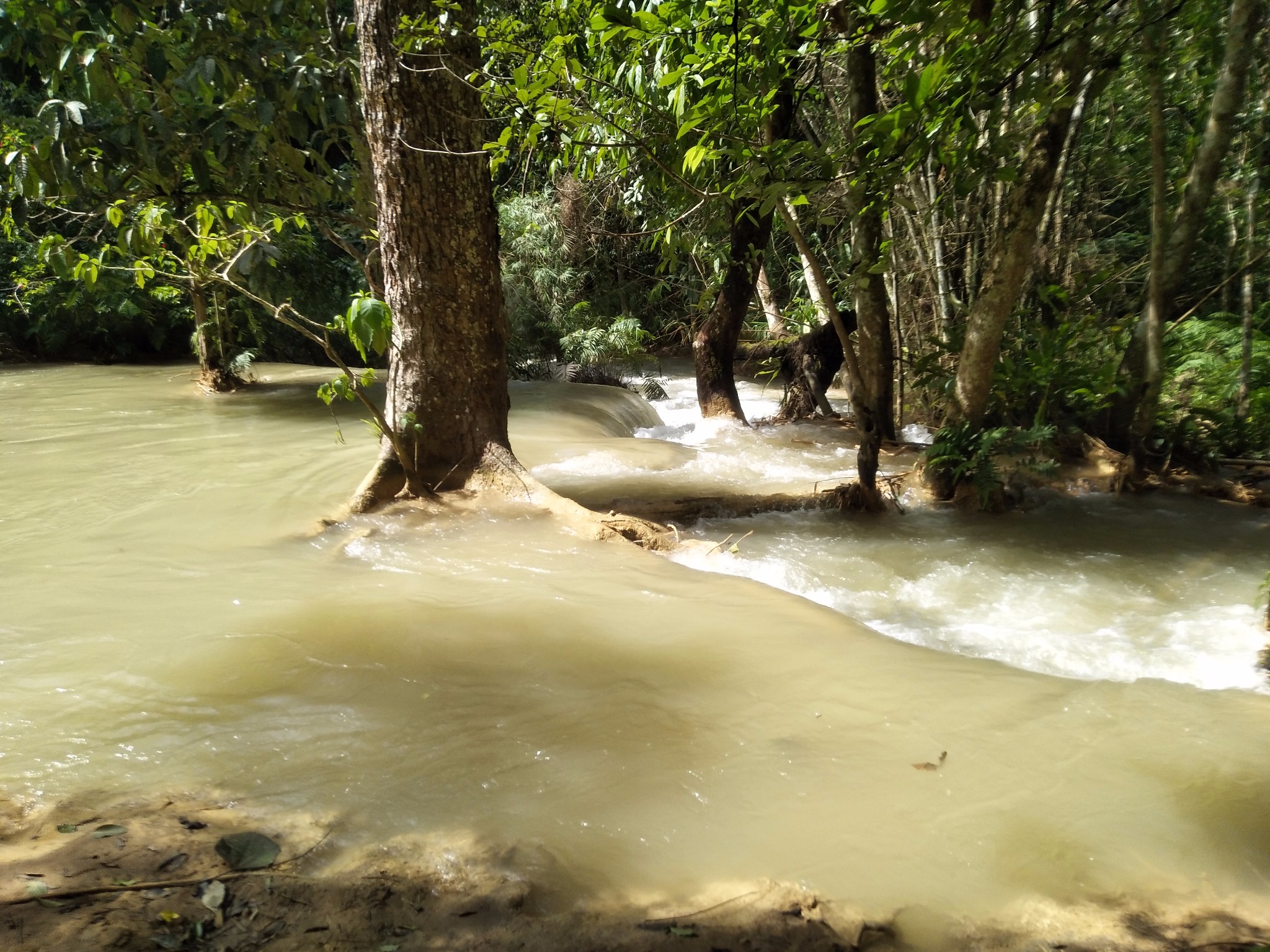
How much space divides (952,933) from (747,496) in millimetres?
3769

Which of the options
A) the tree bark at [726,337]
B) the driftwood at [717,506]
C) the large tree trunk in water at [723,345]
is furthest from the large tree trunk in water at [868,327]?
the large tree trunk in water at [723,345]

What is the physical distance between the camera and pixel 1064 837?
2010mm

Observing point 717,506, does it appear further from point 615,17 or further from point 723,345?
point 723,345

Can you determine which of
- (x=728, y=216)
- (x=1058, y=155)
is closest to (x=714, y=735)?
(x=1058, y=155)

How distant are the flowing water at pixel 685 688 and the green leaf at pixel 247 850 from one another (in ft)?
0.54

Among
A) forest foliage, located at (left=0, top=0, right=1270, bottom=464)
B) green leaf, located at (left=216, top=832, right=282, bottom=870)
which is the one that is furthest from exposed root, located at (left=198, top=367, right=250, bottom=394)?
green leaf, located at (left=216, top=832, right=282, bottom=870)

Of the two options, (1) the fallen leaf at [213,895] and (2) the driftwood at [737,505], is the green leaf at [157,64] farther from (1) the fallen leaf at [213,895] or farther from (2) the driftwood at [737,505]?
(1) the fallen leaf at [213,895]

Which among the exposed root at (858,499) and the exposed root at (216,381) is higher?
the exposed root at (216,381)

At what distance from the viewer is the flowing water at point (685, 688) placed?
197 centimetres

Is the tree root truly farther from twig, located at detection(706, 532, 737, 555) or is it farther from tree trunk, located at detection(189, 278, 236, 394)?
tree trunk, located at detection(189, 278, 236, 394)

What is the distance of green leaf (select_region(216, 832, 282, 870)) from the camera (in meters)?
1.70

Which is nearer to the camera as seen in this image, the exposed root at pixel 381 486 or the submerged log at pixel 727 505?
the exposed root at pixel 381 486

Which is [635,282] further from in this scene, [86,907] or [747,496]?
[86,907]

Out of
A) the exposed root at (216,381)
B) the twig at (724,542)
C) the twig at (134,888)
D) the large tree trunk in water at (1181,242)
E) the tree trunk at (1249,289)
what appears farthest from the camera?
the exposed root at (216,381)
